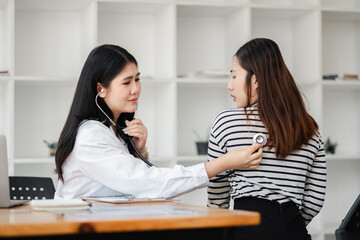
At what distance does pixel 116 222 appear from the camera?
1.27m

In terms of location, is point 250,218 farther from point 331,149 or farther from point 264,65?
point 331,149

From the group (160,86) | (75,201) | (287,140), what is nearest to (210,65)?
(160,86)

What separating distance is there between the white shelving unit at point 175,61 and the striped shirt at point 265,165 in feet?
5.50

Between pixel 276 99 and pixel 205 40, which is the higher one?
pixel 205 40

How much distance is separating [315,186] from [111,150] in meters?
0.79

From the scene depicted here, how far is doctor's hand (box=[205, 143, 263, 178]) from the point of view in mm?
1962

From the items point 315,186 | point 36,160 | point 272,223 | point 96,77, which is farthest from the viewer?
point 36,160

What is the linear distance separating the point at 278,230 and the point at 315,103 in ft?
7.31

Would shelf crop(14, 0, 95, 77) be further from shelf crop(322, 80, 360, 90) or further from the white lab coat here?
the white lab coat

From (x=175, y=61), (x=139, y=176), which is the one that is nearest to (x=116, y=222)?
(x=139, y=176)

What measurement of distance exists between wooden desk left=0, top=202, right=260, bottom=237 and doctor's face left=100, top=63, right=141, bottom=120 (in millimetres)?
952

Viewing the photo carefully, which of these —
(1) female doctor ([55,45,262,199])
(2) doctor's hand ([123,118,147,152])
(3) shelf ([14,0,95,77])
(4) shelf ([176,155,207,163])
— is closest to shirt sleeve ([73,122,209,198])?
(1) female doctor ([55,45,262,199])

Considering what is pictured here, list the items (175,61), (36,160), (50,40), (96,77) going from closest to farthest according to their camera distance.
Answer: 1. (96,77)
2. (36,160)
3. (175,61)
4. (50,40)

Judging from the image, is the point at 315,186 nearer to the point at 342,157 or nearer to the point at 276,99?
the point at 276,99
